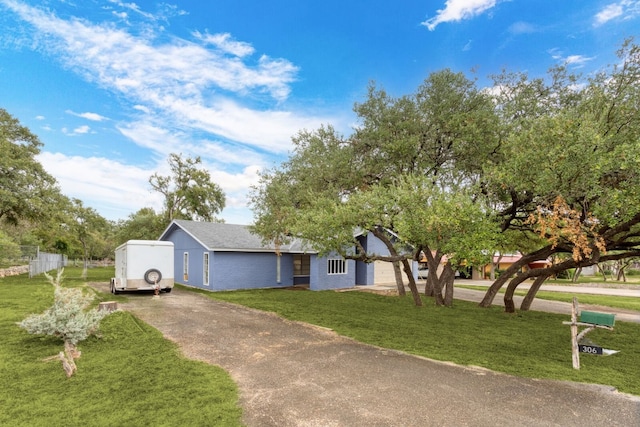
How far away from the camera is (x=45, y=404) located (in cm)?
487

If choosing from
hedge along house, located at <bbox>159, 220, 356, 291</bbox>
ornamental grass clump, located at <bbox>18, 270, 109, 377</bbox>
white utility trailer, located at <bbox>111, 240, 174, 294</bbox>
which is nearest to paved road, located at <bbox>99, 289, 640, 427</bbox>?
ornamental grass clump, located at <bbox>18, 270, 109, 377</bbox>

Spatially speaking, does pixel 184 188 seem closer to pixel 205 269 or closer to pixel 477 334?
pixel 205 269

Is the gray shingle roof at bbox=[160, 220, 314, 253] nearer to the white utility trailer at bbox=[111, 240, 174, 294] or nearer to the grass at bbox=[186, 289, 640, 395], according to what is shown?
the white utility trailer at bbox=[111, 240, 174, 294]

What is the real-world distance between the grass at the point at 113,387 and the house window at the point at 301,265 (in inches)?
649

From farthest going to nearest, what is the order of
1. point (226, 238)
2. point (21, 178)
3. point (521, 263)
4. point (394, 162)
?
1. point (21, 178)
2. point (226, 238)
3. point (394, 162)
4. point (521, 263)

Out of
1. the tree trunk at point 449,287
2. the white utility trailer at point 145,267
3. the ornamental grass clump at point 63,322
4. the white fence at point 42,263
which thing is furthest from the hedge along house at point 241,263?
the ornamental grass clump at point 63,322

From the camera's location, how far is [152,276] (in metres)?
16.9

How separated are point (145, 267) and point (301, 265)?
37.4 feet

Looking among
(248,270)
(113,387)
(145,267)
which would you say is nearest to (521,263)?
(113,387)

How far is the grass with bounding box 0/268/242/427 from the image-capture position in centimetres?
450

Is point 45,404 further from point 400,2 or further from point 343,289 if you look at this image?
point 343,289

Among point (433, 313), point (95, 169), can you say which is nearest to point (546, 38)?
point (433, 313)

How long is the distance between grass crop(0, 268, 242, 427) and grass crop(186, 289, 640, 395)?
4.74 metres

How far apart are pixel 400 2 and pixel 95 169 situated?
24135 millimetres
